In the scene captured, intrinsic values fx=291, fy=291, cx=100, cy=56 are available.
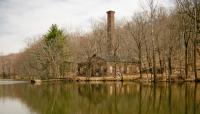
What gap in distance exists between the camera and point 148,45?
62375mm

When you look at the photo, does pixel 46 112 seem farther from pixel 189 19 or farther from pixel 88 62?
pixel 88 62

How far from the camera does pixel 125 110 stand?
15.2m

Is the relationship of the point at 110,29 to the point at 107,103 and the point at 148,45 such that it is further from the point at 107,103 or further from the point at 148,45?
the point at 107,103

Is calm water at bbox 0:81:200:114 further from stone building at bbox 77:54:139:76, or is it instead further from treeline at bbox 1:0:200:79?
stone building at bbox 77:54:139:76

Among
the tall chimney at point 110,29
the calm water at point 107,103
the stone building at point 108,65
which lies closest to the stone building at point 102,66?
the stone building at point 108,65

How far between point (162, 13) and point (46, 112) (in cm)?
4656

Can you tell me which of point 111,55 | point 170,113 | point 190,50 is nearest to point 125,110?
point 170,113

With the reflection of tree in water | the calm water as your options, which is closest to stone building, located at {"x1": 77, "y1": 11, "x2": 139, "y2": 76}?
the reflection of tree in water

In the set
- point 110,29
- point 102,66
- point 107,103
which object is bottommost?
point 107,103

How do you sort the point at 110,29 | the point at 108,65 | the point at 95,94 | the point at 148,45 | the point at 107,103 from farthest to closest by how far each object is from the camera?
the point at 110,29
the point at 108,65
the point at 148,45
the point at 95,94
the point at 107,103

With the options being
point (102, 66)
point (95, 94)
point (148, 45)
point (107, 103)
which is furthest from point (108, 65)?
point (107, 103)

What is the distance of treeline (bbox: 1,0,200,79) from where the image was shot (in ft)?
144

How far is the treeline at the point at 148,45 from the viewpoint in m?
43.8

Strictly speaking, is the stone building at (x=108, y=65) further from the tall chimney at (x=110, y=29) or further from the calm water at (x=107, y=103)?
the calm water at (x=107, y=103)
